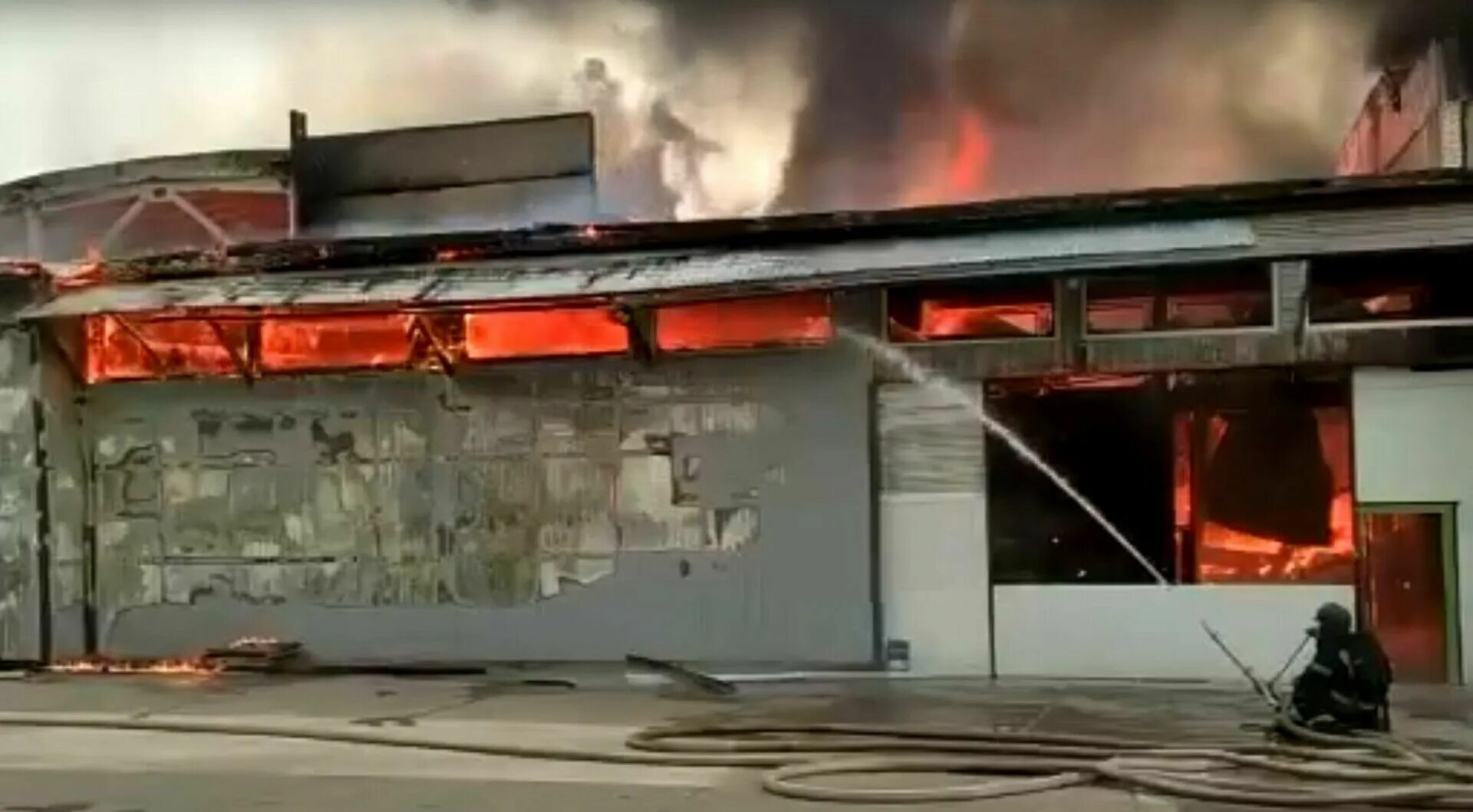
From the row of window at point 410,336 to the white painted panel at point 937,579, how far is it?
1656 mm

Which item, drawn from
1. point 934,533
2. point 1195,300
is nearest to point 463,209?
point 934,533

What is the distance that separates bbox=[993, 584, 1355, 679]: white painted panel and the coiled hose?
3.20 m

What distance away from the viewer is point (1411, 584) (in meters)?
11.6

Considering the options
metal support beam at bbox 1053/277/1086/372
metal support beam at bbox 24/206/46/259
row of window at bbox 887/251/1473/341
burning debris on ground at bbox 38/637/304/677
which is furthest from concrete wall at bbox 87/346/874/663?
metal support beam at bbox 24/206/46/259

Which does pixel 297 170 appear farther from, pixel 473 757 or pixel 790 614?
pixel 473 757

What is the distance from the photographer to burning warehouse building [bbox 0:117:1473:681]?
11562 millimetres

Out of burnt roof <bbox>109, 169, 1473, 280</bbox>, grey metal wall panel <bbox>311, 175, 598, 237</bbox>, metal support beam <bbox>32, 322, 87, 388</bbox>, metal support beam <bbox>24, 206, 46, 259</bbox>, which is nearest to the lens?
burnt roof <bbox>109, 169, 1473, 280</bbox>

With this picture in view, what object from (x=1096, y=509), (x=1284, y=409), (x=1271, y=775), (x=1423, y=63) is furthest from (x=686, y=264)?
(x=1423, y=63)

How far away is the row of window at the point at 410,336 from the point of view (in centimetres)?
1261

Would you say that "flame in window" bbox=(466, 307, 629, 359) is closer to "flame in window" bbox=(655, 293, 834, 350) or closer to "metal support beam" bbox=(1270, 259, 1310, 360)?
"flame in window" bbox=(655, 293, 834, 350)

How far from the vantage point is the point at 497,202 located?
647 inches

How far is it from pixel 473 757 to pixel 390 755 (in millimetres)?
537

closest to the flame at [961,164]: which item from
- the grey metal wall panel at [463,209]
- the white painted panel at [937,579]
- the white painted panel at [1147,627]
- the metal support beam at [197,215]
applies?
the grey metal wall panel at [463,209]

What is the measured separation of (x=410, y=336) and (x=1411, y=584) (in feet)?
27.5
